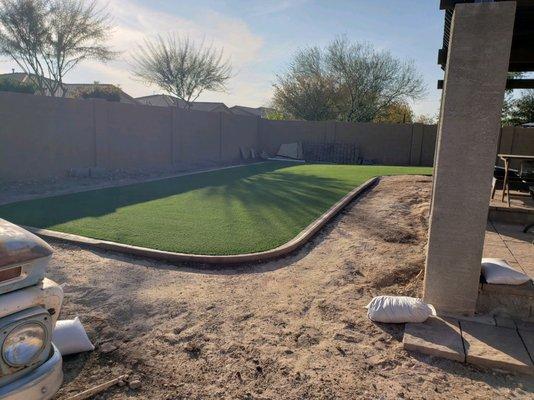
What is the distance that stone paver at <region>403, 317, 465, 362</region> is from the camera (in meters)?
3.12

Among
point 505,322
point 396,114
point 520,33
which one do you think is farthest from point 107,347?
point 396,114

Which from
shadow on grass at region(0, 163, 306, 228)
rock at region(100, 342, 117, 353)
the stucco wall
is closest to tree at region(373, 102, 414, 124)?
shadow on grass at region(0, 163, 306, 228)

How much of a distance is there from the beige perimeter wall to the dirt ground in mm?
6958

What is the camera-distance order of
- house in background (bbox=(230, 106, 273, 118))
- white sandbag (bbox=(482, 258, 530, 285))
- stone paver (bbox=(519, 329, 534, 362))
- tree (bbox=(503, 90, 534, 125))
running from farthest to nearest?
1. house in background (bbox=(230, 106, 273, 118))
2. tree (bbox=(503, 90, 534, 125))
3. white sandbag (bbox=(482, 258, 530, 285))
4. stone paver (bbox=(519, 329, 534, 362))

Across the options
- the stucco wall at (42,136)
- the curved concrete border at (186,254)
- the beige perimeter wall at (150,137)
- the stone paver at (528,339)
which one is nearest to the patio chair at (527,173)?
the curved concrete border at (186,254)

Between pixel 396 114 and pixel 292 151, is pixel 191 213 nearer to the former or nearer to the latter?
pixel 292 151

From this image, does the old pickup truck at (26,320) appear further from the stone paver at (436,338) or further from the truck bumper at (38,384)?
the stone paver at (436,338)

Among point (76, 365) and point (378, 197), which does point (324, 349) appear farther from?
point (378, 197)

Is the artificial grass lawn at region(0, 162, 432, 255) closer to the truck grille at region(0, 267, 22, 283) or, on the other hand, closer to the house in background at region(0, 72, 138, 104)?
the truck grille at region(0, 267, 22, 283)

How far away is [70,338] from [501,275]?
3.66m

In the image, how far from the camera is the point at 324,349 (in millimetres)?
3250

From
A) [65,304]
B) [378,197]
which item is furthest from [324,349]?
[378,197]

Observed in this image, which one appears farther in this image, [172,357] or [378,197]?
[378,197]

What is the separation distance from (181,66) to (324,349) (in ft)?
95.4
